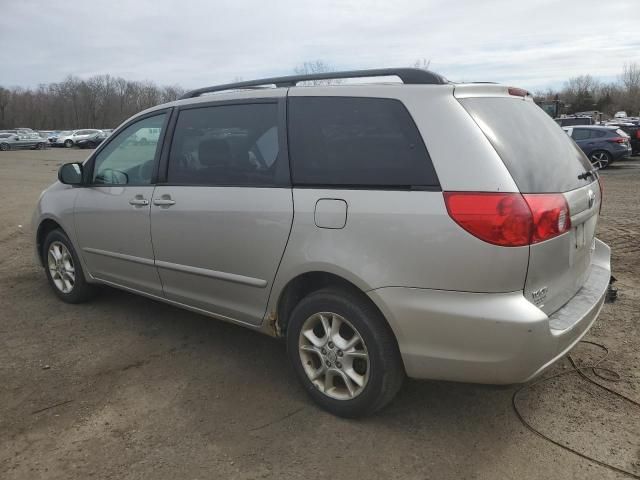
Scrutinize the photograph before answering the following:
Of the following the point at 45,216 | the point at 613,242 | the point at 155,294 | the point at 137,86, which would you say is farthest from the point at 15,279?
the point at 137,86

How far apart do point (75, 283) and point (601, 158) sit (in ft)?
61.8

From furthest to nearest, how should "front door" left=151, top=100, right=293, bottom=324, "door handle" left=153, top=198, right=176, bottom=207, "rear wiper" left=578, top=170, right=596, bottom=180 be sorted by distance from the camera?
1. "door handle" left=153, top=198, right=176, bottom=207
2. "front door" left=151, top=100, right=293, bottom=324
3. "rear wiper" left=578, top=170, right=596, bottom=180

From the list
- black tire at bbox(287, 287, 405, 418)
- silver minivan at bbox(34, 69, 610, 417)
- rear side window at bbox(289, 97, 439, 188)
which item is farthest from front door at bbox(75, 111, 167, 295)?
black tire at bbox(287, 287, 405, 418)

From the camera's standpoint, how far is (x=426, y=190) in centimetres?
266

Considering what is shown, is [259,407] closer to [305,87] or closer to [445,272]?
[445,272]

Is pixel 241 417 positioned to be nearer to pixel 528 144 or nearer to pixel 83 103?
pixel 528 144

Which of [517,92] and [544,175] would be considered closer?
[544,175]

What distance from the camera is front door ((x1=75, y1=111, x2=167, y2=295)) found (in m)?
4.03

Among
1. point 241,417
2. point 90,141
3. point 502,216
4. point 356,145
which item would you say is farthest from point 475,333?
point 90,141

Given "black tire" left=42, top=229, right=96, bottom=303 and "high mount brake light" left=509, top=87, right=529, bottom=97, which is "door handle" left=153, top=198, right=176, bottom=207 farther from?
"high mount brake light" left=509, top=87, right=529, bottom=97

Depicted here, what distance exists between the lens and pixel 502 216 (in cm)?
248

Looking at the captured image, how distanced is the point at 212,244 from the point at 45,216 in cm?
238

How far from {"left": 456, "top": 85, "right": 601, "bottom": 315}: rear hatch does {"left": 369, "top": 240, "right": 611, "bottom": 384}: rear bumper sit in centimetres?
13

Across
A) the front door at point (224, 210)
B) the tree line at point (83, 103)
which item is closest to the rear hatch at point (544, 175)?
the front door at point (224, 210)
